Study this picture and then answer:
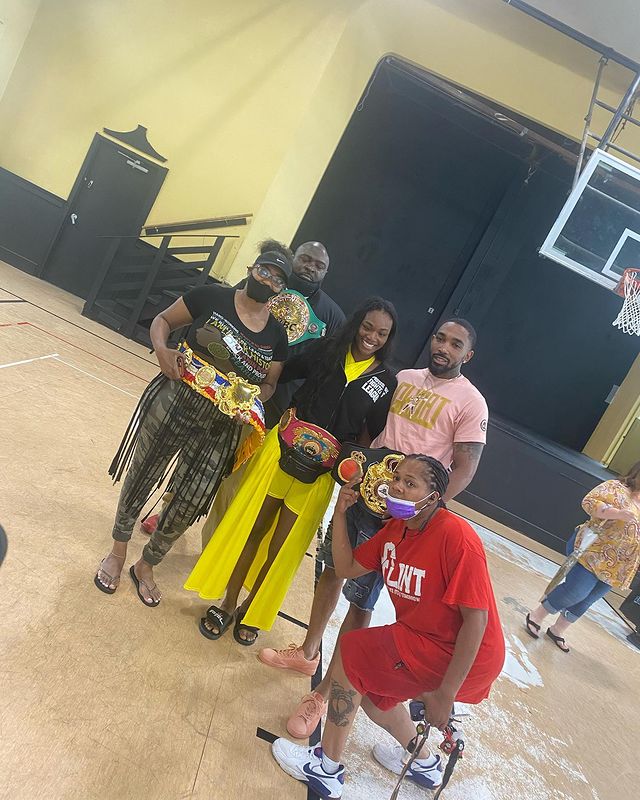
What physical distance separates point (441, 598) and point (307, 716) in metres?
0.75

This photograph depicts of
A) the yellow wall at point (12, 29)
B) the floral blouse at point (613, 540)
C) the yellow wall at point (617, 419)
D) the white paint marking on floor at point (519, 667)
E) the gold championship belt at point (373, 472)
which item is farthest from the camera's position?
the yellow wall at point (617, 419)

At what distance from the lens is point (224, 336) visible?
85.0 inches

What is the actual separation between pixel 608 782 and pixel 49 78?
28.1 ft

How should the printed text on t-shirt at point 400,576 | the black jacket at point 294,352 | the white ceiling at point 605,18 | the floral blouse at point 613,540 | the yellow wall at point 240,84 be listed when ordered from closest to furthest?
the printed text on t-shirt at point 400,576
the black jacket at point 294,352
the floral blouse at point 613,540
the white ceiling at point 605,18
the yellow wall at point 240,84

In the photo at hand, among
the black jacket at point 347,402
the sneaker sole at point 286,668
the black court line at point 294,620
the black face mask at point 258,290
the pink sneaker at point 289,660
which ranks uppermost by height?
the black face mask at point 258,290

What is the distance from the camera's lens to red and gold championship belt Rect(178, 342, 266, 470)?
2143 millimetres

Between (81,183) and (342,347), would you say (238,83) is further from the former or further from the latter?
(342,347)

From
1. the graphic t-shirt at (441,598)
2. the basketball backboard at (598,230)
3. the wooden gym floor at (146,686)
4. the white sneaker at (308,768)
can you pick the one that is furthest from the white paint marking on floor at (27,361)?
the basketball backboard at (598,230)

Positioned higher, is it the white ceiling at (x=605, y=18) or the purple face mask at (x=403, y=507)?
the white ceiling at (x=605, y=18)

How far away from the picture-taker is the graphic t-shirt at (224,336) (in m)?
2.16

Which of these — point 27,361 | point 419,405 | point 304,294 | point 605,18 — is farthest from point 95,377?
point 605,18

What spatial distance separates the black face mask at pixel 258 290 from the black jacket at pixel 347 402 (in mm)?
299

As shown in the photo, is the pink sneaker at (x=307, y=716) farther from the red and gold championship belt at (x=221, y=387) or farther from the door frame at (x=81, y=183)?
the door frame at (x=81, y=183)

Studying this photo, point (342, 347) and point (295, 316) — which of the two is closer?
point (342, 347)
